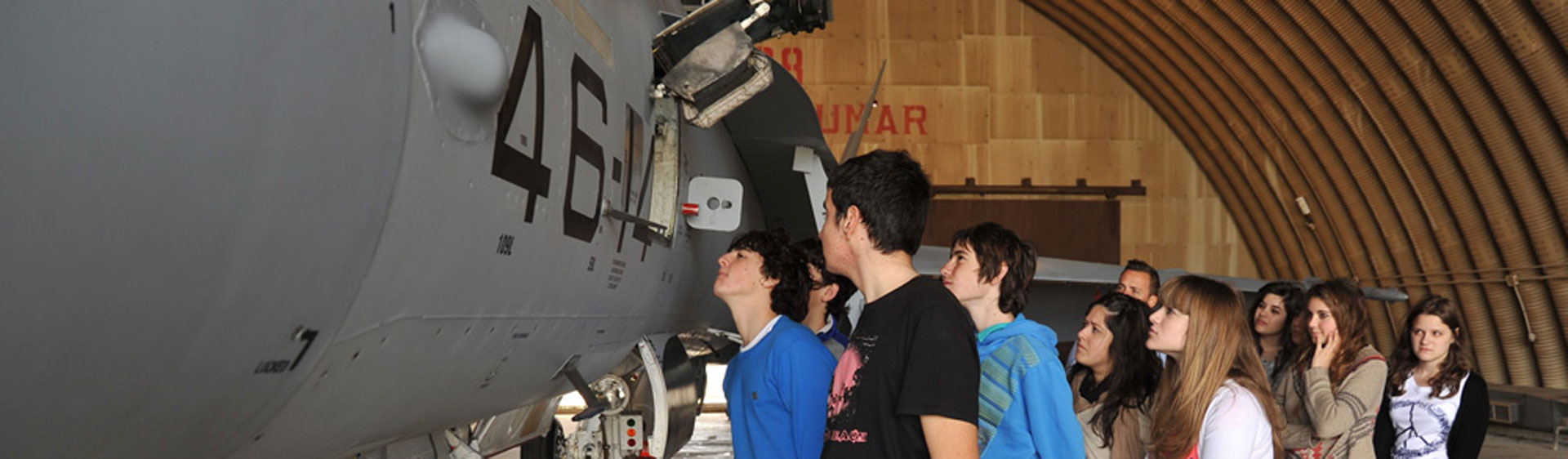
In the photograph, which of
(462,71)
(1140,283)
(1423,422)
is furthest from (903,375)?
(1140,283)

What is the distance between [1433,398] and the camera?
17.7 ft

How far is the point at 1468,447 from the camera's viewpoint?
5328mm

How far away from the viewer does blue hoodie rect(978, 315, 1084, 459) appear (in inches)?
116

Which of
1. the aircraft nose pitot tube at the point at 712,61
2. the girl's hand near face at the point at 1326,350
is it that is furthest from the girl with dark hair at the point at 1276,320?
the aircraft nose pitot tube at the point at 712,61

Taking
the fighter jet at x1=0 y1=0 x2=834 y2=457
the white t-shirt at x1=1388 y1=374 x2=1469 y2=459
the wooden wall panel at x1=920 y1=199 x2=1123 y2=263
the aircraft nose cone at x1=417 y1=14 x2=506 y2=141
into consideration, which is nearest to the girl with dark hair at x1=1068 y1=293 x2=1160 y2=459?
the white t-shirt at x1=1388 y1=374 x2=1469 y2=459

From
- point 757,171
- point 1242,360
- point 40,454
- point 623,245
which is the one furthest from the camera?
point 757,171

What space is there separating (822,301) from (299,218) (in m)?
3.70

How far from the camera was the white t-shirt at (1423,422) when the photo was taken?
5355mm

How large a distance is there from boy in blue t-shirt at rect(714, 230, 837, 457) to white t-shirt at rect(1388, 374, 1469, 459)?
2807mm

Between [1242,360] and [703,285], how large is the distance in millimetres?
3294

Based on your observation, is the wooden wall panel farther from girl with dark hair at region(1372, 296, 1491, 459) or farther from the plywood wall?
girl with dark hair at region(1372, 296, 1491, 459)

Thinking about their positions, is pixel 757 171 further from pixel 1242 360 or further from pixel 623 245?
pixel 1242 360

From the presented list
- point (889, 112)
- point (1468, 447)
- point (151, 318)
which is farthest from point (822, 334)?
point (889, 112)

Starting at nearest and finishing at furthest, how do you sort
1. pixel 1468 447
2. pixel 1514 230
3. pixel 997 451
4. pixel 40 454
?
pixel 40 454
pixel 997 451
pixel 1468 447
pixel 1514 230
